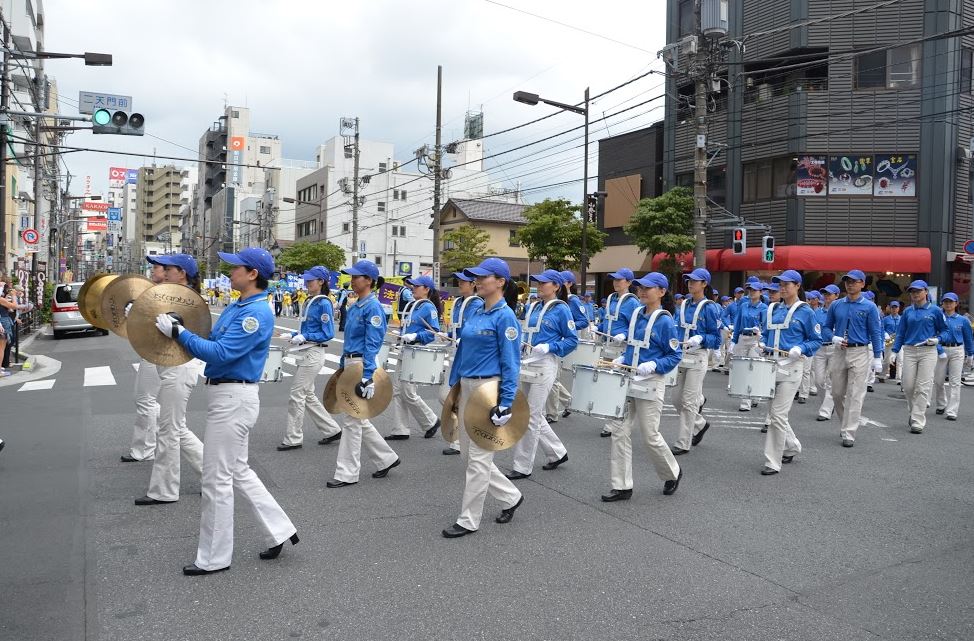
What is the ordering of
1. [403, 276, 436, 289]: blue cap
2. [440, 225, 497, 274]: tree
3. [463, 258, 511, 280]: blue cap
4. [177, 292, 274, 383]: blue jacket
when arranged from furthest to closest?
[440, 225, 497, 274]: tree, [403, 276, 436, 289]: blue cap, [463, 258, 511, 280]: blue cap, [177, 292, 274, 383]: blue jacket

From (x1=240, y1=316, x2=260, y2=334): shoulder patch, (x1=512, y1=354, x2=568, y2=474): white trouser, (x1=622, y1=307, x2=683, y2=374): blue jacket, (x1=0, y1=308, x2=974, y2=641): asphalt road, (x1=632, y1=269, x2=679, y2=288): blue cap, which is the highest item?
(x1=632, y1=269, x2=679, y2=288): blue cap

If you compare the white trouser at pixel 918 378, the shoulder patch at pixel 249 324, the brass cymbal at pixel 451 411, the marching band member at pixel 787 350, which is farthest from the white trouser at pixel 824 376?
the shoulder patch at pixel 249 324

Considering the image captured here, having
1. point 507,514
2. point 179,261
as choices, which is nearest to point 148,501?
A: point 179,261

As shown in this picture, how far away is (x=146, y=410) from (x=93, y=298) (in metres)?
1.32

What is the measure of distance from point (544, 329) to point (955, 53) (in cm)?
2609

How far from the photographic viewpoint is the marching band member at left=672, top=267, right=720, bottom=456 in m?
9.27

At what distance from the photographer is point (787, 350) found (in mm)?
8844

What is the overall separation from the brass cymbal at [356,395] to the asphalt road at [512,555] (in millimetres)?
699

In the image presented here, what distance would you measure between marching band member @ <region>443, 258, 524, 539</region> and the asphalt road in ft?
0.95

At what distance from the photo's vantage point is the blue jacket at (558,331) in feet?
26.0

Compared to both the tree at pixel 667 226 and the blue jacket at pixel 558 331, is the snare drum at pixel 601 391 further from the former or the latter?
the tree at pixel 667 226

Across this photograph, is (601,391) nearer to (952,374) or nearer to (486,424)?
(486,424)

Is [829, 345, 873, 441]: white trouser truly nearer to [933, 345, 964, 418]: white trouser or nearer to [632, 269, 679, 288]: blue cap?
[933, 345, 964, 418]: white trouser

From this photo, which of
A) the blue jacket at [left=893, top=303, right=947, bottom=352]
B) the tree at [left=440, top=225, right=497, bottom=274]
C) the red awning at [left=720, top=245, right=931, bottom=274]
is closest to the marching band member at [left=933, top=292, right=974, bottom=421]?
the blue jacket at [left=893, top=303, right=947, bottom=352]
